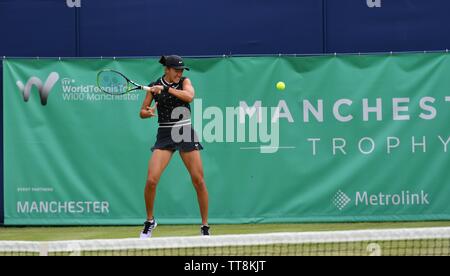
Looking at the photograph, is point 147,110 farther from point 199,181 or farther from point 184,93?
point 199,181

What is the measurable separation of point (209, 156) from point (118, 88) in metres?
1.21

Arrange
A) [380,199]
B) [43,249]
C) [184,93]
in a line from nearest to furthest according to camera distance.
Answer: [43,249]
[184,93]
[380,199]

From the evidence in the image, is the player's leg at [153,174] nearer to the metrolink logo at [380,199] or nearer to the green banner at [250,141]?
the green banner at [250,141]

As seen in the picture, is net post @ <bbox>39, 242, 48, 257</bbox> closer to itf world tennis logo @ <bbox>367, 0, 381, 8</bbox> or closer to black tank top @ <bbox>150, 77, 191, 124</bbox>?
black tank top @ <bbox>150, 77, 191, 124</bbox>

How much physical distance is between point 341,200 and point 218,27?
242 centimetres

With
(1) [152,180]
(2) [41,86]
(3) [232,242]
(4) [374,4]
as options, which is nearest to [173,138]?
(1) [152,180]

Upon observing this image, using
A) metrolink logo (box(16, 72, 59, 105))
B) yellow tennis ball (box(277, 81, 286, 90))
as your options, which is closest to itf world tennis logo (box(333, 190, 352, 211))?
Answer: yellow tennis ball (box(277, 81, 286, 90))

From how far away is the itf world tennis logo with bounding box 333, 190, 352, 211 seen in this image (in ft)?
33.4

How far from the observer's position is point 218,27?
1090cm

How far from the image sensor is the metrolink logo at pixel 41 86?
10312 mm

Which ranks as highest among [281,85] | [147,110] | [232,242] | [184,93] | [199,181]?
[281,85]

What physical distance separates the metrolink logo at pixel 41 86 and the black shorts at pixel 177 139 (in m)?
2.06

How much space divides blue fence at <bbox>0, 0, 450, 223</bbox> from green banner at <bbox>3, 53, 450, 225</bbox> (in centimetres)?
64
